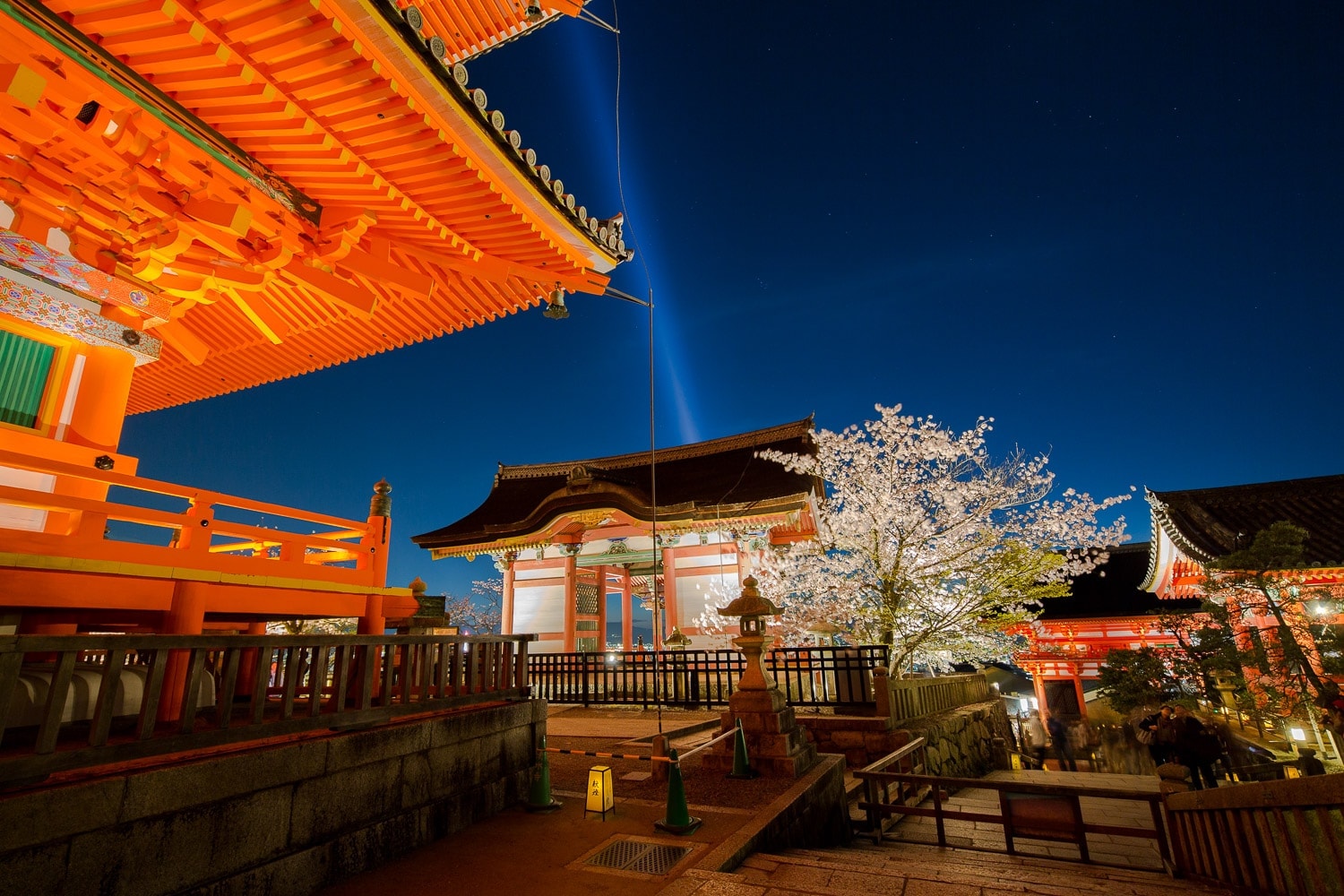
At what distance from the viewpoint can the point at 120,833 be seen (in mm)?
3141

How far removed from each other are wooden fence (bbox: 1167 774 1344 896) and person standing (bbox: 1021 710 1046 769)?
16.6 m

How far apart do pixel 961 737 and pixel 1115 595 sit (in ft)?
61.4

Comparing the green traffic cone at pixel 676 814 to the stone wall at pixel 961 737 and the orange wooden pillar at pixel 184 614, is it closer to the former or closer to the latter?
the orange wooden pillar at pixel 184 614

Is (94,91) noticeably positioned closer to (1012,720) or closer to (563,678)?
(563,678)

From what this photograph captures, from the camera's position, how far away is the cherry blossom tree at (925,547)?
1344 cm

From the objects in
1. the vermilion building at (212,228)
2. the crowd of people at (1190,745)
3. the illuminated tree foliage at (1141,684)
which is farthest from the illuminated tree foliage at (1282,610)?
the vermilion building at (212,228)

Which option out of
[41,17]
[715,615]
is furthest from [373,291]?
[715,615]

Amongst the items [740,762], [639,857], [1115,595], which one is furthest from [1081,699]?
[639,857]

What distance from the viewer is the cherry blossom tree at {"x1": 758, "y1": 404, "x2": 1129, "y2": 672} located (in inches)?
529

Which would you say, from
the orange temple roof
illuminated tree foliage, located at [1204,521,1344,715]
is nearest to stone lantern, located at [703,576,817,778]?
the orange temple roof

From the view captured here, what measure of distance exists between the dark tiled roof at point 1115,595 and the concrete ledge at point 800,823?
19913mm

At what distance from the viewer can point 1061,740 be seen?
23.3 metres

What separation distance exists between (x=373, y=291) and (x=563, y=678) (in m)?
11.8

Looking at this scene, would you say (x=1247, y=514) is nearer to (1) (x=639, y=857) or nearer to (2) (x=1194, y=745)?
(2) (x=1194, y=745)
